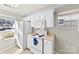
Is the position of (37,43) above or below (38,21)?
below

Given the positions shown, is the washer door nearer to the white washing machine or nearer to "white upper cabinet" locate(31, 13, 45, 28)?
the white washing machine

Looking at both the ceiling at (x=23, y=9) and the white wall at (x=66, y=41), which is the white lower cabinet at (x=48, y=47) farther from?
the ceiling at (x=23, y=9)

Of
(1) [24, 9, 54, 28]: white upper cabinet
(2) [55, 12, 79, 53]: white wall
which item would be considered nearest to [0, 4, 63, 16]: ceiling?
(1) [24, 9, 54, 28]: white upper cabinet

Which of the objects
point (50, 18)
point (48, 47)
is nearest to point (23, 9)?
point (50, 18)

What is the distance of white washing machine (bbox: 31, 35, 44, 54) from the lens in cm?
126

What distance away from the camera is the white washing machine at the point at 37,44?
1264 mm

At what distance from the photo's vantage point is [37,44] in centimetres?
130

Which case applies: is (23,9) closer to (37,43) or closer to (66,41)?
(37,43)

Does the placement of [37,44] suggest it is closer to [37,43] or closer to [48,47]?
[37,43]

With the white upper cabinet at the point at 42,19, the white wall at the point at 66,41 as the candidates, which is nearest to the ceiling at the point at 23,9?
the white upper cabinet at the point at 42,19

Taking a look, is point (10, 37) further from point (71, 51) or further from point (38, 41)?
point (71, 51)

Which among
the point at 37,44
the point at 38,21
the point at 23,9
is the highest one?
the point at 23,9
